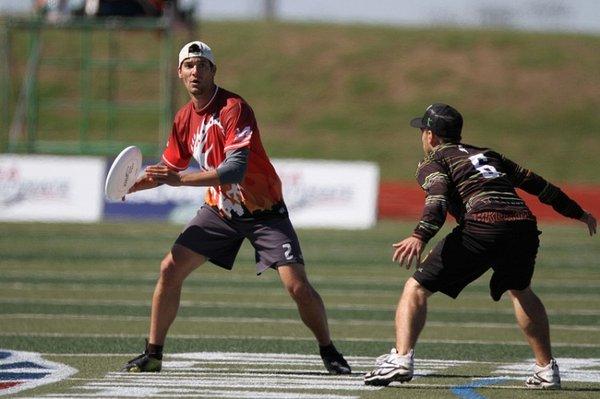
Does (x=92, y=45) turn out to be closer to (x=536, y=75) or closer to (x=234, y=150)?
(x=536, y=75)

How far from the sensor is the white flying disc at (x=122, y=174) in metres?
8.12

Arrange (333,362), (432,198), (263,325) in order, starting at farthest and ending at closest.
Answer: (263,325) < (333,362) < (432,198)

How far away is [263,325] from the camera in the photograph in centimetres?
1123

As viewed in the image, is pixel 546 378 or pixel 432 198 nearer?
pixel 432 198

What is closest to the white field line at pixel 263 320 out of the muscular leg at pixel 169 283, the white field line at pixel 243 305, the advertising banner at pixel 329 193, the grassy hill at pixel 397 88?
the white field line at pixel 243 305

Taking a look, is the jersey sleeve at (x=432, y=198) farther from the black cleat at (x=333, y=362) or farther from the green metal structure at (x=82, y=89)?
the green metal structure at (x=82, y=89)

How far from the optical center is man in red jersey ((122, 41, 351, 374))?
8.27 meters

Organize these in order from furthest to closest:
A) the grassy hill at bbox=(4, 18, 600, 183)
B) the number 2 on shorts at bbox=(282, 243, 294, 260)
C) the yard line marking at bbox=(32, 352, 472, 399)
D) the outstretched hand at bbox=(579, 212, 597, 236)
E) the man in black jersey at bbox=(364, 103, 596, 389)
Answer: the grassy hill at bbox=(4, 18, 600, 183), the number 2 on shorts at bbox=(282, 243, 294, 260), the outstretched hand at bbox=(579, 212, 597, 236), the man in black jersey at bbox=(364, 103, 596, 389), the yard line marking at bbox=(32, 352, 472, 399)

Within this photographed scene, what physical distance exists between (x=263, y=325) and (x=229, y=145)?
3.34 m

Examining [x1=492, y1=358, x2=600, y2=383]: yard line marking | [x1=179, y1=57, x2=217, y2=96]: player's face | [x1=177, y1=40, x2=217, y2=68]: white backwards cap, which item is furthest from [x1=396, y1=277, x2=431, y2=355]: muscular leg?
[x1=177, y1=40, x2=217, y2=68]: white backwards cap

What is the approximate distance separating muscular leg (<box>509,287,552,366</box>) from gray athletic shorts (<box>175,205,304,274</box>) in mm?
1322

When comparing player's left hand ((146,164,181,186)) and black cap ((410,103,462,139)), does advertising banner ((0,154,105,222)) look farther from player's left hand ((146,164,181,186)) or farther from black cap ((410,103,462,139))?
black cap ((410,103,462,139))

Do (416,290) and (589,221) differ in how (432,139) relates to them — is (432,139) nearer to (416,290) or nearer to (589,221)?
(416,290)

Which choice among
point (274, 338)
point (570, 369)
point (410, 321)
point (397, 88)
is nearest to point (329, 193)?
point (274, 338)
